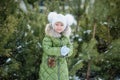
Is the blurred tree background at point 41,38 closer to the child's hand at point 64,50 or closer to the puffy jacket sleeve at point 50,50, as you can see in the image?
the puffy jacket sleeve at point 50,50

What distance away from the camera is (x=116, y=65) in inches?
245

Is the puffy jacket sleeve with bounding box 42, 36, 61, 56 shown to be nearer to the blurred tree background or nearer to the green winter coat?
the green winter coat

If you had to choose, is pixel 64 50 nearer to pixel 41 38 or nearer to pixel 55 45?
pixel 55 45

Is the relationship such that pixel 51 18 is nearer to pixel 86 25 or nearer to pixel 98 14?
pixel 98 14

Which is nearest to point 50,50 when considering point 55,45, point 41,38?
point 55,45

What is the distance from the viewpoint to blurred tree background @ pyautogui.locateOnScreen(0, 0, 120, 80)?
5.23 m

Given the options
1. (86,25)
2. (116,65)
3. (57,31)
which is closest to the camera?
(57,31)

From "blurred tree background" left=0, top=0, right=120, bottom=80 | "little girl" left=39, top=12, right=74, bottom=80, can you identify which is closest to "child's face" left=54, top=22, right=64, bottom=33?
"little girl" left=39, top=12, right=74, bottom=80

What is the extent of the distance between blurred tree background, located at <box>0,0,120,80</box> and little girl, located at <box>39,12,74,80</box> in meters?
0.46

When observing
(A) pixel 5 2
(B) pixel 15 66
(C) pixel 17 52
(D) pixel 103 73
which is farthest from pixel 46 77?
(D) pixel 103 73

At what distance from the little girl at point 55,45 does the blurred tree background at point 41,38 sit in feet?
1.52

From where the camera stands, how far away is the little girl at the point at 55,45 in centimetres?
489

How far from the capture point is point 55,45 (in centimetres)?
495

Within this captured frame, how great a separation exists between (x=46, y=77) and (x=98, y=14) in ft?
4.78
